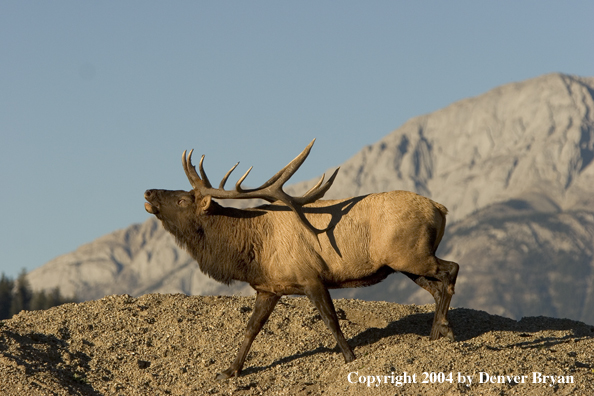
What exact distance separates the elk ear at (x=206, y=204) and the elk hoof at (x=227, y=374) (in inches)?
109

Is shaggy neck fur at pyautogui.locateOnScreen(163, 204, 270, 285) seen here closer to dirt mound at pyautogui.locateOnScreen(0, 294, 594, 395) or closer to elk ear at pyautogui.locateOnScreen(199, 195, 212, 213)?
elk ear at pyautogui.locateOnScreen(199, 195, 212, 213)

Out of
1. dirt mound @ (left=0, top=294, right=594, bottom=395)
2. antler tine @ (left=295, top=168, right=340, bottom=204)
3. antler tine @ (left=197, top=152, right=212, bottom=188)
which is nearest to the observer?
dirt mound @ (left=0, top=294, right=594, bottom=395)

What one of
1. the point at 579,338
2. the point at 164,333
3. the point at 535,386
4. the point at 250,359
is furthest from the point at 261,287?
the point at 579,338

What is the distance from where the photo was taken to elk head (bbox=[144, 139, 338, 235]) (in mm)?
13758

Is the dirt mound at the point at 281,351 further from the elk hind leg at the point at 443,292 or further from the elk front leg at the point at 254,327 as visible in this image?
the elk hind leg at the point at 443,292

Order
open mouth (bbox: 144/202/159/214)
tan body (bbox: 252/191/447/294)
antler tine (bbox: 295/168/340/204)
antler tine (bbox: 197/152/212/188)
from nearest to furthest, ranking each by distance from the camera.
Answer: tan body (bbox: 252/191/447/294)
open mouth (bbox: 144/202/159/214)
antler tine (bbox: 197/152/212/188)
antler tine (bbox: 295/168/340/204)

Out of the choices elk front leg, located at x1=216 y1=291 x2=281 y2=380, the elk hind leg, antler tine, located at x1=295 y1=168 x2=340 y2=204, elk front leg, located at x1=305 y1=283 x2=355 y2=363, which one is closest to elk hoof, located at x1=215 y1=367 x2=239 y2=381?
elk front leg, located at x1=216 y1=291 x2=281 y2=380

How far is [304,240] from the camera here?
533 inches

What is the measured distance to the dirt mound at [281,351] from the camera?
1174cm

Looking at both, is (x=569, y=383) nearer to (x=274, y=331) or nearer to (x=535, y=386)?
(x=535, y=386)

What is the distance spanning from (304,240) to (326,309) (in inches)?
48.9

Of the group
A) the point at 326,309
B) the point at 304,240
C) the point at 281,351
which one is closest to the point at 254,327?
the point at 281,351

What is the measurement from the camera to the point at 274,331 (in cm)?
1548

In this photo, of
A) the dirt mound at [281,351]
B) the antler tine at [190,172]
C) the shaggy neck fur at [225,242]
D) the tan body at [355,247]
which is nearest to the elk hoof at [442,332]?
the dirt mound at [281,351]
